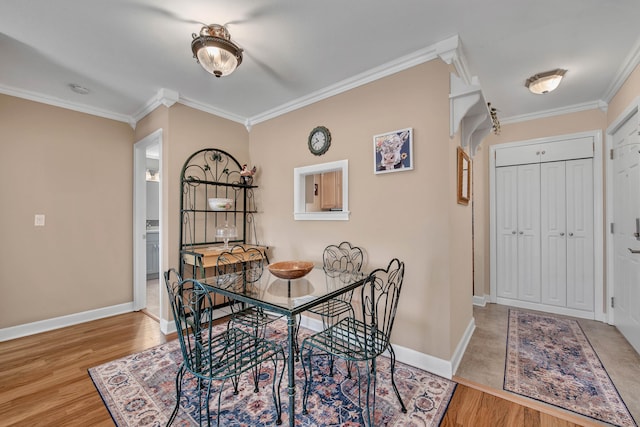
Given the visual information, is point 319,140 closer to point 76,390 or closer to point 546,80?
point 546,80

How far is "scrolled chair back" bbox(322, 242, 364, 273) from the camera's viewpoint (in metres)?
2.53

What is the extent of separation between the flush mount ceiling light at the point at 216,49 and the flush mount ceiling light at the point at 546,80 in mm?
2655

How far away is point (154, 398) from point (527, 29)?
3587 millimetres

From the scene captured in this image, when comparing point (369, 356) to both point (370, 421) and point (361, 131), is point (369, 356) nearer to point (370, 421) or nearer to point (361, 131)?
point (370, 421)

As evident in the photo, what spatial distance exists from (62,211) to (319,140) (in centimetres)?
300

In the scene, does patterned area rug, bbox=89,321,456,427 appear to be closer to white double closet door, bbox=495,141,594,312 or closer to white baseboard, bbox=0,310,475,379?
white baseboard, bbox=0,310,475,379

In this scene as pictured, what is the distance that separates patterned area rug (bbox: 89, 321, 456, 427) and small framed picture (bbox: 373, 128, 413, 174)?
5.32 feet

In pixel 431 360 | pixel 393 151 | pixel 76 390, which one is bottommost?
pixel 76 390

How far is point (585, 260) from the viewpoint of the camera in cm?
316

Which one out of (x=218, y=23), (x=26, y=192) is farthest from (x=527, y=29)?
(x=26, y=192)

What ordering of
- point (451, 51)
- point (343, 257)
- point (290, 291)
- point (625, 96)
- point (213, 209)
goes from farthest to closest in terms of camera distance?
point (213, 209)
point (343, 257)
point (625, 96)
point (451, 51)
point (290, 291)

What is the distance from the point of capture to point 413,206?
2.20 meters

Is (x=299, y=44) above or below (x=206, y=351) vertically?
above

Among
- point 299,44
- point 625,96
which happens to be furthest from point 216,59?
point 625,96
